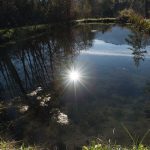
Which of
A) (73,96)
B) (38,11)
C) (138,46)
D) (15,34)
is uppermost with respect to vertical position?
(38,11)

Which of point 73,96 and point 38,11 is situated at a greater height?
point 38,11

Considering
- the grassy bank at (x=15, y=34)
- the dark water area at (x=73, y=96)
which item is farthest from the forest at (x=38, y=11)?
the dark water area at (x=73, y=96)

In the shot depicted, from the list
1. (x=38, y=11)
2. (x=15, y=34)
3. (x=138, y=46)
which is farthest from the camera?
(x=38, y=11)

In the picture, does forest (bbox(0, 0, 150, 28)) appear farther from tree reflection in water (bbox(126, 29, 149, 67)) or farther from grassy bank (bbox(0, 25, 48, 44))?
tree reflection in water (bbox(126, 29, 149, 67))

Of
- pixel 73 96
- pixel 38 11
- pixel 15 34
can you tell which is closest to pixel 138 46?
pixel 15 34

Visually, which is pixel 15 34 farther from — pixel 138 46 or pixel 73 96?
pixel 73 96

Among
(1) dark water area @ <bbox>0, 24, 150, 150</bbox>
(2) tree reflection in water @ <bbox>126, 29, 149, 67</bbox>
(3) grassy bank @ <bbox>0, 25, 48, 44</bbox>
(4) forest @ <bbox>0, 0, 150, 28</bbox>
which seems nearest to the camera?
(1) dark water area @ <bbox>0, 24, 150, 150</bbox>

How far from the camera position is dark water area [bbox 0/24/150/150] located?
1151 centimetres

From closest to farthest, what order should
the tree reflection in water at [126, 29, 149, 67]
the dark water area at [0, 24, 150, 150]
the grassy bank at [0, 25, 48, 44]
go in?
1. the dark water area at [0, 24, 150, 150]
2. the tree reflection in water at [126, 29, 149, 67]
3. the grassy bank at [0, 25, 48, 44]

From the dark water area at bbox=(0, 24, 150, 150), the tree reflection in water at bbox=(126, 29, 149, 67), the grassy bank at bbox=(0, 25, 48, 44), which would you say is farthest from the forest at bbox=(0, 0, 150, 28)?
the tree reflection in water at bbox=(126, 29, 149, 67)

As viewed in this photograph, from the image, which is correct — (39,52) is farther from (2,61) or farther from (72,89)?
(72,89)

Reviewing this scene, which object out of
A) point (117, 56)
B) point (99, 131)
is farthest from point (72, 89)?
point (117, 56)

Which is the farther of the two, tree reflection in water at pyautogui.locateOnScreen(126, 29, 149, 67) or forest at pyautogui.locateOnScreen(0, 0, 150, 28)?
forest at pyautogui.locateOnScreen(0, 0, 150, 28)

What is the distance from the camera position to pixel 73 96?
16.1m
